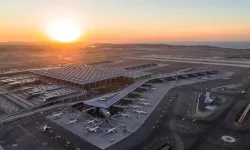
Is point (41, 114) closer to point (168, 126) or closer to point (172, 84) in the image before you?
point (168, 126)

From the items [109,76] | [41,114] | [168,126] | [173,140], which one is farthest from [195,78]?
[41,114]

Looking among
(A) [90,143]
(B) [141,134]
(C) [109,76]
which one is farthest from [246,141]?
(C) [109,76]

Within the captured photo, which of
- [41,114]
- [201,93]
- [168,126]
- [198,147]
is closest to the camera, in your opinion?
[198,147]

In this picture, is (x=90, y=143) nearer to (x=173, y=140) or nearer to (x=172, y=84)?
(x=173, y=140)

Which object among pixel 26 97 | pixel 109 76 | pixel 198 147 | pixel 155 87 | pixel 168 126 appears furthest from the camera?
pixel 109 76

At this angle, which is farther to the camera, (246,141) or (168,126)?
(168,126)

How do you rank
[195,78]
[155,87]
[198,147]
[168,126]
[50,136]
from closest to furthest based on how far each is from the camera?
1. [198,147]
2. [50,136]
3. [168,126]
4. [155,87]
5. [195,78]

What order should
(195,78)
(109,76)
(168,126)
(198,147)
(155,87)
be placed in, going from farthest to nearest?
(195,78) → (109,76) → (155,87) → (168,126) → (198,147)

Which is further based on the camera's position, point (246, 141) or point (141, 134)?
point (141, 134)

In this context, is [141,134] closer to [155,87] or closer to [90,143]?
[90,143]
